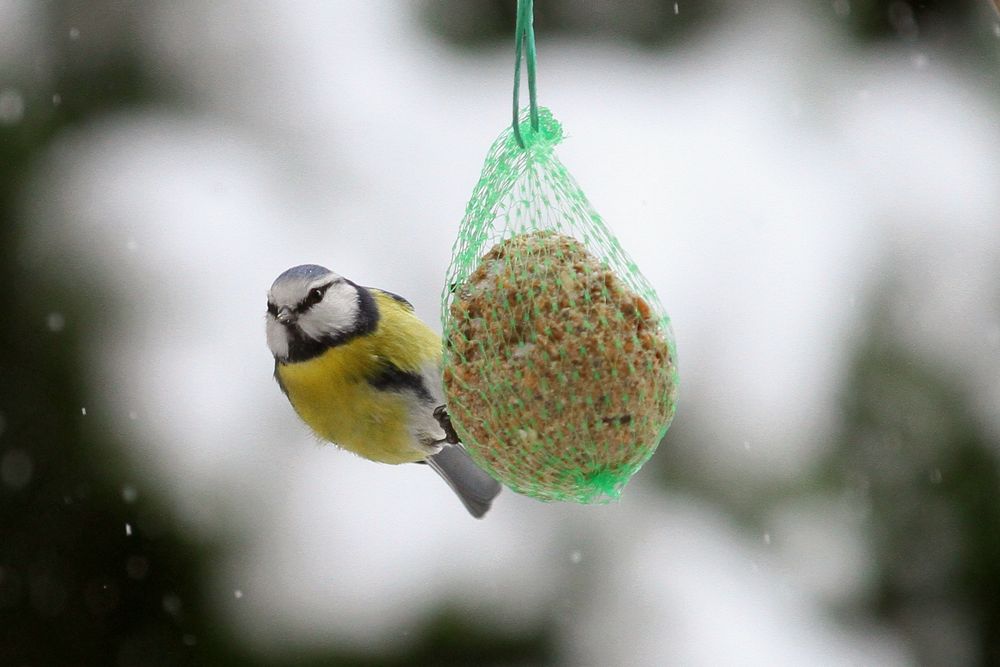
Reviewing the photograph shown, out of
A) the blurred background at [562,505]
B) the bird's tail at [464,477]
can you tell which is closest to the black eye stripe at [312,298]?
the bird's tail at [464,477]

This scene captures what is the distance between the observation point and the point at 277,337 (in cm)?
280

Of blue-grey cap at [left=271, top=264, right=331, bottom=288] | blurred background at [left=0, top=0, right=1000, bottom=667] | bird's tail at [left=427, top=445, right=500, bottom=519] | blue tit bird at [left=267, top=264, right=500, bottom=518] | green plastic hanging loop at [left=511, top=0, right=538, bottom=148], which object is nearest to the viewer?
green plastic hanging loop at [left=511, top=0, right=538, bottom=148]

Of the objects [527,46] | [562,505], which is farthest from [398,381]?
[562,505]

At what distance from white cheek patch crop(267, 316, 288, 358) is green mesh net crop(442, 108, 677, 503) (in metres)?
0.46

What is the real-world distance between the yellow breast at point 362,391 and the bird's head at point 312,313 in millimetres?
28

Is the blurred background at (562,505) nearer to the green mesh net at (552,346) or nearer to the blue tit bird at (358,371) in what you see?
the blue tit bird at (358,371)

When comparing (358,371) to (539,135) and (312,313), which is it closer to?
(312,313)

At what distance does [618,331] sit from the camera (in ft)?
7.61

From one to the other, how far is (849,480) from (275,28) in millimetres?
3103

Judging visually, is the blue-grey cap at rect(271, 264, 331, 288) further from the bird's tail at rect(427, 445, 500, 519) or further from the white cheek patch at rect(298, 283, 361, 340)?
the bird's tail at rect(427, 445, 500, 519)

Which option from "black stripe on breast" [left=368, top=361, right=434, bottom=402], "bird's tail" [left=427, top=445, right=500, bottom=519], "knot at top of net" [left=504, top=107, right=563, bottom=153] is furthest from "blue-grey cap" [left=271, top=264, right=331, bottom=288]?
"bird's tail" [left=427, top=445, right=500, bottom=519]

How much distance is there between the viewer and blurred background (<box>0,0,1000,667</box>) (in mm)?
4246

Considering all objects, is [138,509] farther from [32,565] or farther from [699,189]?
[699,189]

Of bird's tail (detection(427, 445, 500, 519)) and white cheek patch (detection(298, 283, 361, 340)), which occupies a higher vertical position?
white cheek patch (detection(298, 283, 361, 340))
